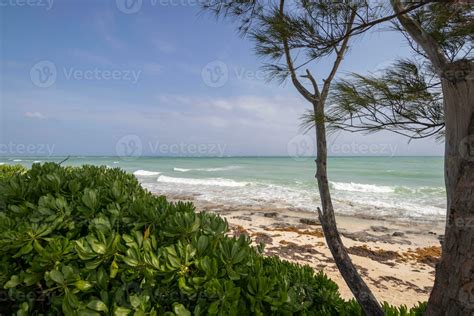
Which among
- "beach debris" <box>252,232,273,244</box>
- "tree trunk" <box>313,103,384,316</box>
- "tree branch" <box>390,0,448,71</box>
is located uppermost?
"tree branch" <box>390,0,448,71</box>

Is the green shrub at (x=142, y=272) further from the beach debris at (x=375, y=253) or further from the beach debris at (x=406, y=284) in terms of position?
the beach debris at (x=375, y=253)

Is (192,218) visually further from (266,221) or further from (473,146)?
(266,221)

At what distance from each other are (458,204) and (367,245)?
632 centimetres

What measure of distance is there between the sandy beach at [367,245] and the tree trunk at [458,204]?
66.8 inches

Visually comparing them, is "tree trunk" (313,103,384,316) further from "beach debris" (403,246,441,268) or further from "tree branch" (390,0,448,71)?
"beach debris" (403,246,441,268)

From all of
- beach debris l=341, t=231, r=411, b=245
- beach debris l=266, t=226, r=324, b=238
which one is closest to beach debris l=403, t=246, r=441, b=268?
beach debris l=341, t=231, r=411, b=245

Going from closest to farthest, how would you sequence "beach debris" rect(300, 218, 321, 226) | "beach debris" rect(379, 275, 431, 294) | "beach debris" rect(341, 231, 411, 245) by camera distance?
"beach debris" rect(379, 275, 431, 294), "beach debris" rect(341, 231, 411, 245), "beach debris" rect(300, 218, 321, 226)

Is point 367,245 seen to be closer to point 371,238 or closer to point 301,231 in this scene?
point 371,238

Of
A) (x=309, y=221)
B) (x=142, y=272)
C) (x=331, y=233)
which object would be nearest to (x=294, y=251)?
(x=309, y=221)

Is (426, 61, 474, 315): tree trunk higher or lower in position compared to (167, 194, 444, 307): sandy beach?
higher

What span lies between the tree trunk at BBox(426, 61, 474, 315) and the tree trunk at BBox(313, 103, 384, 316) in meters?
0.56

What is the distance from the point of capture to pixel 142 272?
1.32 m

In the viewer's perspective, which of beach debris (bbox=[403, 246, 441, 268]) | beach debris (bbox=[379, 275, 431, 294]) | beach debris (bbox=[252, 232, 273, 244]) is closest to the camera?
beach debris (bbox=[379, 275, 431, 294])

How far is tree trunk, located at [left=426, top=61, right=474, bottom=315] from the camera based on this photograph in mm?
1247
